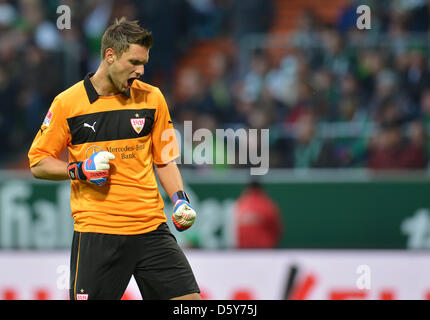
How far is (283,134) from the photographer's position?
10.2 metres

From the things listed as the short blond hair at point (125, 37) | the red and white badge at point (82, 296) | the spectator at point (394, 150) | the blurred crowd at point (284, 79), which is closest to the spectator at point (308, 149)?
the blurred crowd at point (284, 79)

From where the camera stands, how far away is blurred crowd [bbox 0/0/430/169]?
1009 cm

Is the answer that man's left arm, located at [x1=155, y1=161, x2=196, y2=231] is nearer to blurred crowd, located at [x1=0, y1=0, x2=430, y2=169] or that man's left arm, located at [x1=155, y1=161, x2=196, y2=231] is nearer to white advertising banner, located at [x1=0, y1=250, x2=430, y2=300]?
white advertising banner, located at [x1=0, y1=250, x2=430, y2=300]

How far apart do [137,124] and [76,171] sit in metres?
0.46

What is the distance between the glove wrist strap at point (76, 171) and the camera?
462 centimetres

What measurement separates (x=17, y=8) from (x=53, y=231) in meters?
3.69

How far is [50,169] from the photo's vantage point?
475 cm

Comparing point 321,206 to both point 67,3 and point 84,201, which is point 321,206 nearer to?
point 67,3

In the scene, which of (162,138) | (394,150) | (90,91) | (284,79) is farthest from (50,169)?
(284,79)

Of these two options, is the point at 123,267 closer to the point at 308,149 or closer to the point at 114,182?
the point at 114,182

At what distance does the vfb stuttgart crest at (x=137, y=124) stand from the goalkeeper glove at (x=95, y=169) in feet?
0.99

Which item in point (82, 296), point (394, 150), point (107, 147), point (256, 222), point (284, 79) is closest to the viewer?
point (82, 296)

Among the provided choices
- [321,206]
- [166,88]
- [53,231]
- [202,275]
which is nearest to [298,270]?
[202,275]
